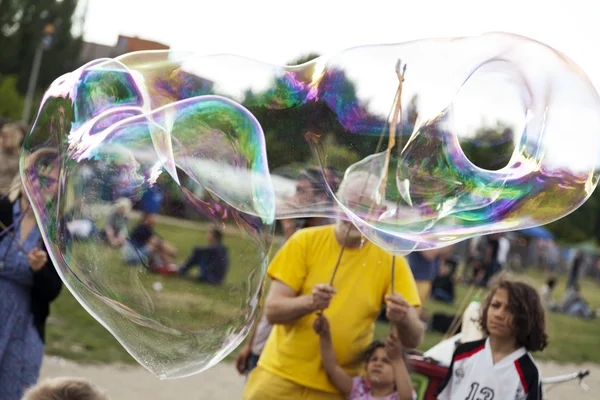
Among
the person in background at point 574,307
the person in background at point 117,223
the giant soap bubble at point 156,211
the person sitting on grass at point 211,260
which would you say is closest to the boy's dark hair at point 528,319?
the giant soap bubble at point 156,211

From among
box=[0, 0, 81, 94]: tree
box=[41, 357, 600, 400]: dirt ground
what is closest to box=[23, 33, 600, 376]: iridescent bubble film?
box=[41, 357, 600, 400]: dirt ground

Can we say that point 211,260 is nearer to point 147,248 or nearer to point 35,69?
point 147,248

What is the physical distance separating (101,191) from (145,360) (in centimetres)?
64

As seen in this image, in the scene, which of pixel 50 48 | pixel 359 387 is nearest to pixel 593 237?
pixel 50 48

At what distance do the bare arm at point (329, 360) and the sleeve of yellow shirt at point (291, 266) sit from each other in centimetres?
23

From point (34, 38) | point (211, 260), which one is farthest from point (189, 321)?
point (34, 38)

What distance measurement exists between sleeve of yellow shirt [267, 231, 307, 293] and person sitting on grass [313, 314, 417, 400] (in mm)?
263

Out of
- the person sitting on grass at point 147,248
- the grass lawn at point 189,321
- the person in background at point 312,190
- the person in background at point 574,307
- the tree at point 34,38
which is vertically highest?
the person in background at point 312,190

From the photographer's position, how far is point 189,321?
299cm

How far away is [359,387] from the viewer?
3.60m

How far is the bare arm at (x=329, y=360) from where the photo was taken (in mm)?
3419

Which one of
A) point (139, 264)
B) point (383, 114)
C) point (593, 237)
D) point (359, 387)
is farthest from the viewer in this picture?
point (593, 237)

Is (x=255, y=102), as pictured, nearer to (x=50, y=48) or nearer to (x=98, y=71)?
(x=98, y=71)

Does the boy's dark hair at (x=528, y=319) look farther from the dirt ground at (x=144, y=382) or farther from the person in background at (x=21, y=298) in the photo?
the dirt ground at (x=144, y=382)
